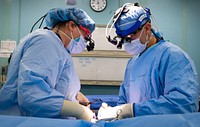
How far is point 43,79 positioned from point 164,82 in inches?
26.1

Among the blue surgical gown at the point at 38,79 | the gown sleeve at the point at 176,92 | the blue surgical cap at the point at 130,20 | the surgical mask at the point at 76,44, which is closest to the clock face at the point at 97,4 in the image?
the surgical mask at the point at 76,44

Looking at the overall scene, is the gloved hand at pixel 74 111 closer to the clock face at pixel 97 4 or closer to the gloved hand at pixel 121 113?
the gloved hand at pixel 121 113

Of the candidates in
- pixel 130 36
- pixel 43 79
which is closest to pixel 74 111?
pixel 43 79

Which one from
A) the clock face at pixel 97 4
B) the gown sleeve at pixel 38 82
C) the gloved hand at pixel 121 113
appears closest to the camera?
the gown sleeve at pixel 38 82

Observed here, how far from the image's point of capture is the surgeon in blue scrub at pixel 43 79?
3.52ft

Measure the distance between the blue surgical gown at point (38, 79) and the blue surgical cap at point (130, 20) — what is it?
0.39 meters

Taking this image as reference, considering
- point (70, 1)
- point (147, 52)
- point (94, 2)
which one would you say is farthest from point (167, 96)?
point (94, 2)

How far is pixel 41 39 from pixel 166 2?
3303mm

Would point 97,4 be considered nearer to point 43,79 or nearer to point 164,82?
point 164,82

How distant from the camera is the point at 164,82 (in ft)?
4.16

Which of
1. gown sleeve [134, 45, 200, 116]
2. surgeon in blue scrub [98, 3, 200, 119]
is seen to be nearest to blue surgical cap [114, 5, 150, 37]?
surgeon in blue scrub [98, 3, 200, 119]

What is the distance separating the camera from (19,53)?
1222 millimetres

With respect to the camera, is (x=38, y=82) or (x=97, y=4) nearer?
(x=38, y=82)

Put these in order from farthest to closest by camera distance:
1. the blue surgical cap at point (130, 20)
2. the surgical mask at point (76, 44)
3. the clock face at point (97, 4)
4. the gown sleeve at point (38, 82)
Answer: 1. the clock face at point (97, 4)
2. the surgical mask at point (76, 44)
3. the blue surgical cap at point (130, 20)
4. the gown sleeve at point (38, 82)
